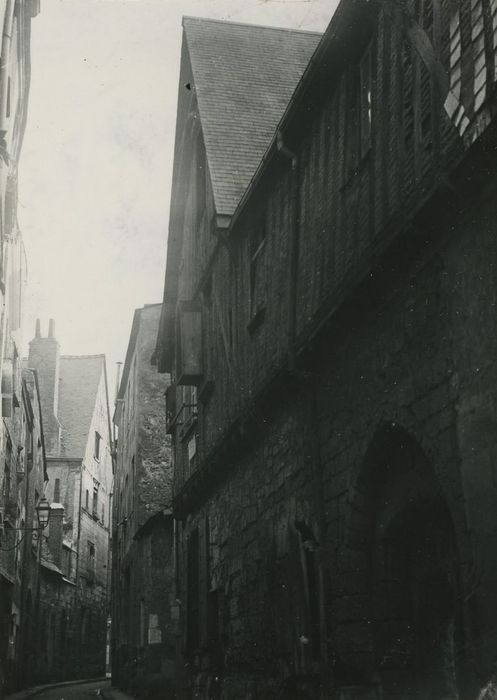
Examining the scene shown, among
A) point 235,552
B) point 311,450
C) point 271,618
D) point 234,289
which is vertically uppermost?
point 234,289

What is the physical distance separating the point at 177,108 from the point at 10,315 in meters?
4.58

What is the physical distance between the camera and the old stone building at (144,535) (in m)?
16.4

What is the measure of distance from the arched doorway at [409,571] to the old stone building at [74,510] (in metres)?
20.1

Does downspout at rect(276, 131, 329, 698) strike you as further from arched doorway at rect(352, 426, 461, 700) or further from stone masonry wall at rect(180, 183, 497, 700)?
arched doorway at rect(352, 426, 461, 700)

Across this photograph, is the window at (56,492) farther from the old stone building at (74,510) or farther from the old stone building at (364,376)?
the old stone building at (364,376)

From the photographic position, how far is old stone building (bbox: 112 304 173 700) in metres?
16.4

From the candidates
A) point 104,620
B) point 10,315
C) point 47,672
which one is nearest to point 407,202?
point 10,315

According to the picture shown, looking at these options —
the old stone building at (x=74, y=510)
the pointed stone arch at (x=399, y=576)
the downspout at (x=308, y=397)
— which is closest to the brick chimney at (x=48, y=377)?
the old stone building at (x=74, y=510)

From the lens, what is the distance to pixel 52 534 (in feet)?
90.7

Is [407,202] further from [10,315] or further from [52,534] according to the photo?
[52,534]

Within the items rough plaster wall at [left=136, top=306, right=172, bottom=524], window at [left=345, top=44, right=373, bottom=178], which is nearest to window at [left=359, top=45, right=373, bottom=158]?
window at [left=345, top=44, right=373, bottom=178]

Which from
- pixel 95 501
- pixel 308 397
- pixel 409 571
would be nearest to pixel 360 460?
pixel 409 571

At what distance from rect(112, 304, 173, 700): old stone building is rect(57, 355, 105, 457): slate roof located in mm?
8139

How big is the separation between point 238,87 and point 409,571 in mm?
8275
